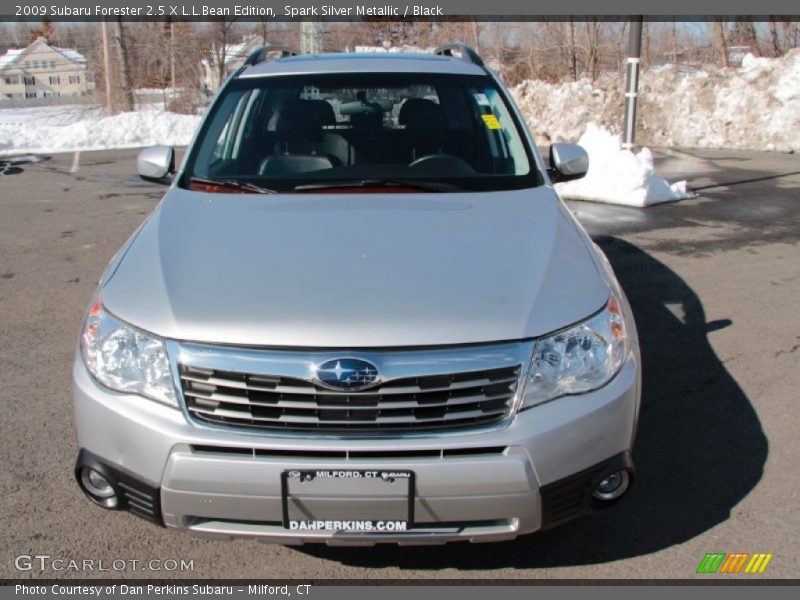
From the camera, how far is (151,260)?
10.1ft

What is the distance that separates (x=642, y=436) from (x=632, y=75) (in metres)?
7.67

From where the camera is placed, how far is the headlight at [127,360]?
8.64 ft

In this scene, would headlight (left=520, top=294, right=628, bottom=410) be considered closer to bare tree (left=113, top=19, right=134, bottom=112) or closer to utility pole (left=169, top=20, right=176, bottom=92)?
bare tree (left=113, top=19, right=134, bottom=112)

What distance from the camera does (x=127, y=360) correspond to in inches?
106

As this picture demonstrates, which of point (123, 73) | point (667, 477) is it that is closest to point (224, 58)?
point (123, 73)

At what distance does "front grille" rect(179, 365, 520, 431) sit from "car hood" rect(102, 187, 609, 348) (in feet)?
0.39

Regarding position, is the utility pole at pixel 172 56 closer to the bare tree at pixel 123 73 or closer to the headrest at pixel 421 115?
the bare tree at pixel 123 73

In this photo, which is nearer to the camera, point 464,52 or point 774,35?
point 464,52

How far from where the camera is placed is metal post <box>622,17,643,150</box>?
10.6 meters

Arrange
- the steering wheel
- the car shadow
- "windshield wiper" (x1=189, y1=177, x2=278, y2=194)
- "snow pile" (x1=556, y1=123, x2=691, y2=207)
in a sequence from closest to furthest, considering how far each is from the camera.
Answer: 1. the car shadow
2. "windshield wiper" (x1=189, y1=177, x2=278, y2=194)
3. the steering wheel
4. "snow pile" (x1=556, y1=123, x2=691, y2=207)

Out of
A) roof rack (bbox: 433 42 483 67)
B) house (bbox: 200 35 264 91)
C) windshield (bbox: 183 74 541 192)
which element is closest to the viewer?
windshield (bbox: 183 74 541 192)

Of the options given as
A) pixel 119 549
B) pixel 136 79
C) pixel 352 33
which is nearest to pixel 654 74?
pixel 352 33

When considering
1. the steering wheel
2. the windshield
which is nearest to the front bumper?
the windshield
